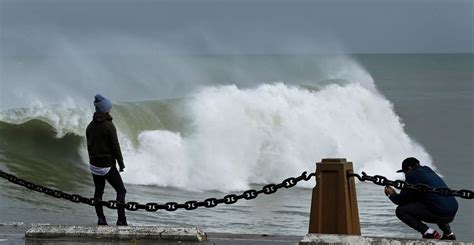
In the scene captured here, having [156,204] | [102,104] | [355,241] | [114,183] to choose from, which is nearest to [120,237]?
[156,204]

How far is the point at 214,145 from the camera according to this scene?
24.3 metres

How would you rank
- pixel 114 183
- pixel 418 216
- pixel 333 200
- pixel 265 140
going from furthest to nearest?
pixel 265 140
pixel 114 183
pixel 418 216
pixel 333 200

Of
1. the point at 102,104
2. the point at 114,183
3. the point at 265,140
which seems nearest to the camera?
the point at 102,104

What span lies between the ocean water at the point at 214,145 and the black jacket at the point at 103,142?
3697 millimetres

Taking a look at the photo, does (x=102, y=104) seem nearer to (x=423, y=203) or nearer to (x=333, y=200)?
(x=333, y=200)

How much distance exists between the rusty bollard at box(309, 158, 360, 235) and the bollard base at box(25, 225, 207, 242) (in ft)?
3.74

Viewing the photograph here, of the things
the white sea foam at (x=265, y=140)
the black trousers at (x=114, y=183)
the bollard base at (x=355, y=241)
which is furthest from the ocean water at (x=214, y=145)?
the bollard base at (x=355, y=241)

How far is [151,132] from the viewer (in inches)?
995

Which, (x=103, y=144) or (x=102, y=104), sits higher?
(x=102, y=104)

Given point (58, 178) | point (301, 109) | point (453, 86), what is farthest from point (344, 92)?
point (453, 86)

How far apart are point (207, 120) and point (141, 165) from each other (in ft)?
16.5

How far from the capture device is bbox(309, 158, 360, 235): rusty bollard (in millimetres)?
8680

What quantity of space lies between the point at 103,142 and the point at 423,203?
10.4 feet

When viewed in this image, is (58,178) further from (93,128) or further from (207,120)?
(93,128)
